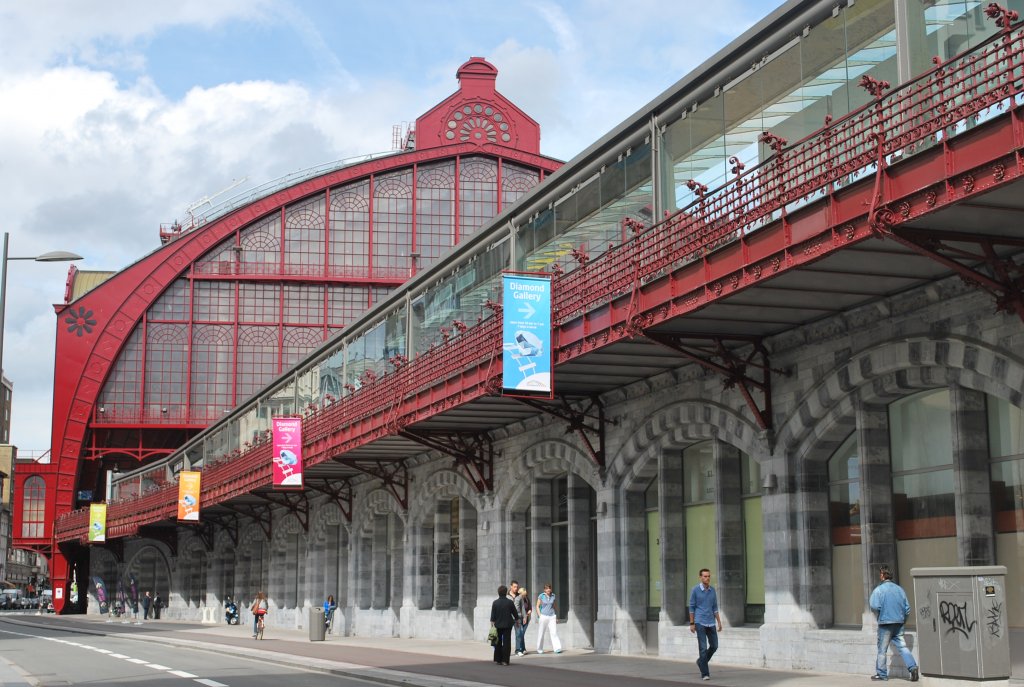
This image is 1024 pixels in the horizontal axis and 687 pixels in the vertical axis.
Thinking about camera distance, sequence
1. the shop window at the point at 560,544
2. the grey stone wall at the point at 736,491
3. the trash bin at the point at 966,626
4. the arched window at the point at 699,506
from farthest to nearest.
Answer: the shop window at the point at 560,544
the arched window at the point at 699,506
the grey stone wall at the point at 736,491
the trash bin at the point at 966,626

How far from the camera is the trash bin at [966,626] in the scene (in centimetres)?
1368

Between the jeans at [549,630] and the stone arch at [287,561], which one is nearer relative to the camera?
the jeans at [549,630]

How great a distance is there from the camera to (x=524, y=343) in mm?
23438

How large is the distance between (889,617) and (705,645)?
310 centimetres

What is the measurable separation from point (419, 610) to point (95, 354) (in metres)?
40.3

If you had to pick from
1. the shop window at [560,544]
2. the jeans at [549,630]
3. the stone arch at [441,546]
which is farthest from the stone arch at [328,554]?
the jeans at [549,630]

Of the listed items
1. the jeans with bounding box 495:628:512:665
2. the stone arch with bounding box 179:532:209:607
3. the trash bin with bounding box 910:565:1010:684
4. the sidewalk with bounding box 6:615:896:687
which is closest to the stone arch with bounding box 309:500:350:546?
the sidewalk with bounding box 6:615:896:687

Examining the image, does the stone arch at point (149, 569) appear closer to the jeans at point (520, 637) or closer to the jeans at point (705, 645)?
the jeans at point (520, 637)

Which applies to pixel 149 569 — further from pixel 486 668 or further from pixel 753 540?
pixel 753 540

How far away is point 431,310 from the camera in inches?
1427

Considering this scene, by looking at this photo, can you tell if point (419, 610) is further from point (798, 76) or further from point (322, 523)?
point (798, 76)

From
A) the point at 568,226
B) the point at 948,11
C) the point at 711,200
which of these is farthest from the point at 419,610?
the point at 948,11

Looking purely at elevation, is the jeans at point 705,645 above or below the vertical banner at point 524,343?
below

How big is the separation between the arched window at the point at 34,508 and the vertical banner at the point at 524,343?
61124 mm
